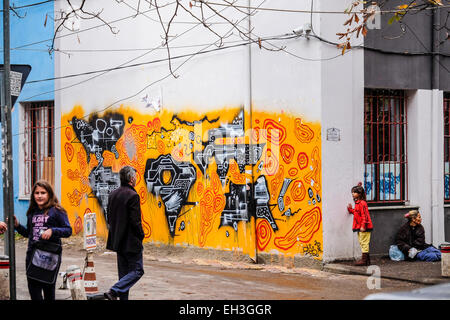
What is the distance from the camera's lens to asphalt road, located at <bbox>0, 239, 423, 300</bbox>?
10.0 meters

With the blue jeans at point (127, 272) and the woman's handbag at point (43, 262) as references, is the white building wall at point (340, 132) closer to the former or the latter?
the blue jeans at point (127, 272)

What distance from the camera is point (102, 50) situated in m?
16.0

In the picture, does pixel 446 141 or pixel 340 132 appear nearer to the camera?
pixel 340 132

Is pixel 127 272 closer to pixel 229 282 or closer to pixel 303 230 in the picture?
pixel 229 282

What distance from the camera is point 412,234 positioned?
13195 millimetres

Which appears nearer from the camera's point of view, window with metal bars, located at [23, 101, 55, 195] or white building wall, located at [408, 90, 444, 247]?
white building wall, located at [408, 90, 444, 247]

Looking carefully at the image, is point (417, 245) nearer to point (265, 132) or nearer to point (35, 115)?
point (265, 132)

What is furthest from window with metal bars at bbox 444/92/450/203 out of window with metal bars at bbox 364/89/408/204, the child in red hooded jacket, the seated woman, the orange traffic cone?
the orange traffic cone

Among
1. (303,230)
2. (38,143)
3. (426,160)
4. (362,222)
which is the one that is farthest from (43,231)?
(38,143)

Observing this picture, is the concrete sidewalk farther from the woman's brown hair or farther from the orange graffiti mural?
the woman's brown hair

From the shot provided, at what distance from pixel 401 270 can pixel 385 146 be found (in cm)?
263

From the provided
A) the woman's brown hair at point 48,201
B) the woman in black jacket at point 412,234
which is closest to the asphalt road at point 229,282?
the woman in black jacket at point 412,234

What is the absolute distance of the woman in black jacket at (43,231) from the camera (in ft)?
24.8

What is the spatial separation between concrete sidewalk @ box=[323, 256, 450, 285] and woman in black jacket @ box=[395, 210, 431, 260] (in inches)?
16.4
